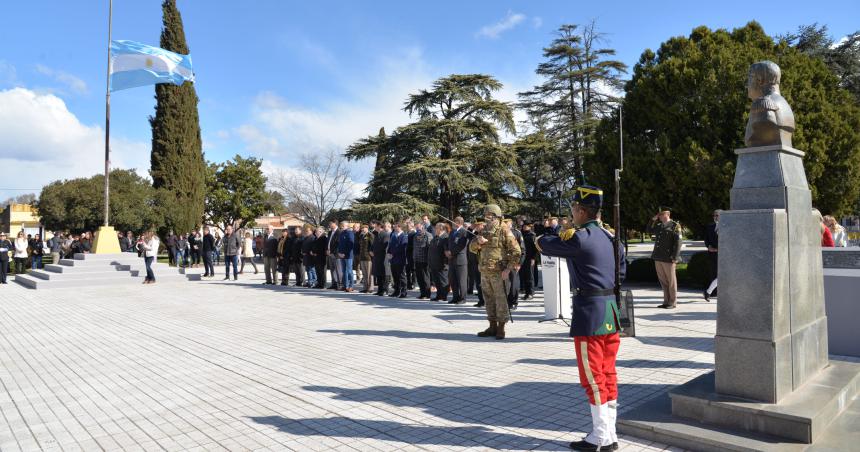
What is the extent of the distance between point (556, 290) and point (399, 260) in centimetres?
530

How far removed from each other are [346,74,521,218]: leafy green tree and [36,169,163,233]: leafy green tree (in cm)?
1554

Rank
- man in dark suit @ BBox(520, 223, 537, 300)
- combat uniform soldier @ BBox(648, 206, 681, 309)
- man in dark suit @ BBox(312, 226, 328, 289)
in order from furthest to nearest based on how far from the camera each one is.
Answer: man in dark suit @ BBox(312, 226, 328, 289) → man in dark suit @ BBox(520, 223, 537, 300) → combat uniform soldier @ BBox(648, 206, 681, 309)

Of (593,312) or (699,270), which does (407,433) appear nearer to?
(593,312)

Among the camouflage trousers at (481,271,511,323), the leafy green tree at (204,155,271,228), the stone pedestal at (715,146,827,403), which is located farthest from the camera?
the leafy green tree at (204,155,271,228)

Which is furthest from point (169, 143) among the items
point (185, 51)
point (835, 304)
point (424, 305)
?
point (835, 304)

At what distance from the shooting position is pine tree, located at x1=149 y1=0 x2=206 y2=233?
3803 centimetres

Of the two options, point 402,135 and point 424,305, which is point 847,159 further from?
point 402,135

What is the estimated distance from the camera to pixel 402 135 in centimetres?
2897

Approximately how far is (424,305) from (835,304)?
24.7 feet

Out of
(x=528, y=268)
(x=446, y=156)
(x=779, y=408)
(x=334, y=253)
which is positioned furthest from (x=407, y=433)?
(x=446, y=156)

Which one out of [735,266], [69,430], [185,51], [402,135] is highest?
[185,51]

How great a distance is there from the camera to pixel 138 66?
22047 millimetres

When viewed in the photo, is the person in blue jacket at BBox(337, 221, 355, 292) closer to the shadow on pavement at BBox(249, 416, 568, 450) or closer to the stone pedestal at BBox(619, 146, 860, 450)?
the shadow on pavement at BBox(249, 416, 568, 450)

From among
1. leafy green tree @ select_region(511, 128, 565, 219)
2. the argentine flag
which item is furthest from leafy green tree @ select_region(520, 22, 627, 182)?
the argentine flag
